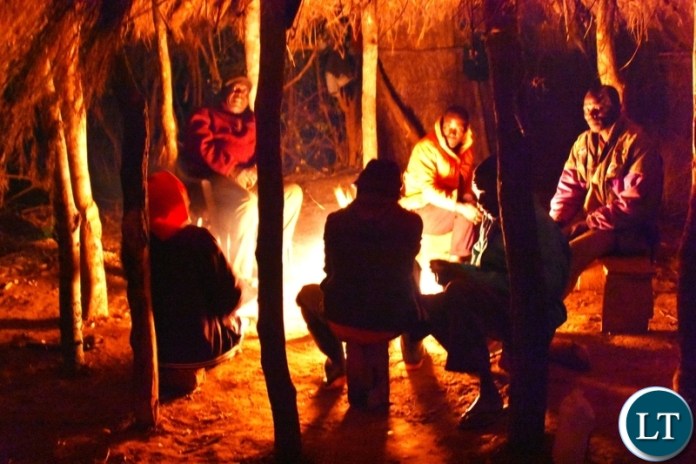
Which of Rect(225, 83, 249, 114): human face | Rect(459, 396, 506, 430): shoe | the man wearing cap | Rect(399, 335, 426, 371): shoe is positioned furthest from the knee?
Rect(225, 83, 249, 114): human face

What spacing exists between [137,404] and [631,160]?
3.82 metres

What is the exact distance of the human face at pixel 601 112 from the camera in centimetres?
645

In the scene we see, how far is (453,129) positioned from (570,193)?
3.77 ft

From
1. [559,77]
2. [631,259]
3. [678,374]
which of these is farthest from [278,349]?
[559,77]

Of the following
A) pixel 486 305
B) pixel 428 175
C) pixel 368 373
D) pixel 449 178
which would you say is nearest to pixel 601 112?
pixel 449 178

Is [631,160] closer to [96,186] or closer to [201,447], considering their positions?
[201,447]

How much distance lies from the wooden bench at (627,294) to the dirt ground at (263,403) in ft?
0.40

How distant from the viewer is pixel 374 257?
16.7ft

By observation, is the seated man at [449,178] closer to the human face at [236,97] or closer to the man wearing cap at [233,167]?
the man wearing cap at [233,167]

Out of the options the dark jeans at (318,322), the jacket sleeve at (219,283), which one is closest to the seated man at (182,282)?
the jacket sleeve at (219,283)

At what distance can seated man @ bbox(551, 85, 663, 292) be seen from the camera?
6.31 metres

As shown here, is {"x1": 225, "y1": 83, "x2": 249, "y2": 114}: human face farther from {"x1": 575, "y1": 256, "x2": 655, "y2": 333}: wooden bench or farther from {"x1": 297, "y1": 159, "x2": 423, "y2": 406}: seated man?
{"x1": 575, "y1": 256, "x2": 655, "y2": 333}: wooden bench

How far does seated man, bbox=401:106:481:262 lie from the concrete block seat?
90.3 inches

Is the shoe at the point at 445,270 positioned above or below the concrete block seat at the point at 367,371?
above
